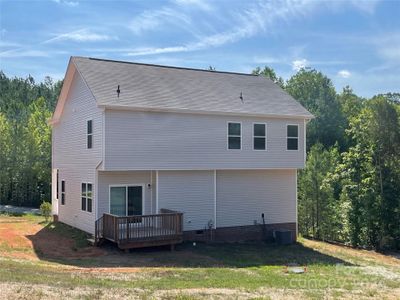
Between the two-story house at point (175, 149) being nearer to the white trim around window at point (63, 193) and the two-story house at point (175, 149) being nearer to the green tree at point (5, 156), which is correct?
the white trim around window at point (63, 193)

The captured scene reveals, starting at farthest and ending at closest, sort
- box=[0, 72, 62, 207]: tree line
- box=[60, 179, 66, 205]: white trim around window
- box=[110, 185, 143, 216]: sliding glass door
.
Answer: box=[0, 72, 62, 207]: tree line, box=[60, 179, 66, 205]: white trim around window, box=[110, 185, 143, 216]: sliding glass door

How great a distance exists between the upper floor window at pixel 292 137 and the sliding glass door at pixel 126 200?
735 centimetres

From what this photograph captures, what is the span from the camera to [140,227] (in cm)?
1703

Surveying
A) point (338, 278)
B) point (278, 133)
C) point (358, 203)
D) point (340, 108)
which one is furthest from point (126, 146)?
point (340, 108)

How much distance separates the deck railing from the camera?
53.7 feet

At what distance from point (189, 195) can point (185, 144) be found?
7.43ft

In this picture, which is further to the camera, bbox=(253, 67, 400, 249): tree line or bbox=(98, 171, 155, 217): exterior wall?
bbox=(253, 67, 400, 249): tree line

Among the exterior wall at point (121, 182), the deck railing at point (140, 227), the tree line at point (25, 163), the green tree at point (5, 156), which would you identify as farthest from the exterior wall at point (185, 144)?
the green tree at point (5, 156)

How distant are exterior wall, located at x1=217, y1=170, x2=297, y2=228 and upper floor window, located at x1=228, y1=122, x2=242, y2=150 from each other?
1.31 metres

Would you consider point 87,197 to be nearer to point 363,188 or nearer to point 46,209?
point 46,209

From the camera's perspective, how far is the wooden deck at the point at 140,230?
1634 cm

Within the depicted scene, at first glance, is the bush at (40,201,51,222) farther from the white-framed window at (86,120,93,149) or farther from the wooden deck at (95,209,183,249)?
the wooden deck at (95,209,183,249)

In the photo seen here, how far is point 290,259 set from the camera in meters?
17.0

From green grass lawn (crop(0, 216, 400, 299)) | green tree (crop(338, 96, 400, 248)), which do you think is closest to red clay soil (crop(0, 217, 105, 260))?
green grass lawn (crop(0, 216, 400, 299))
